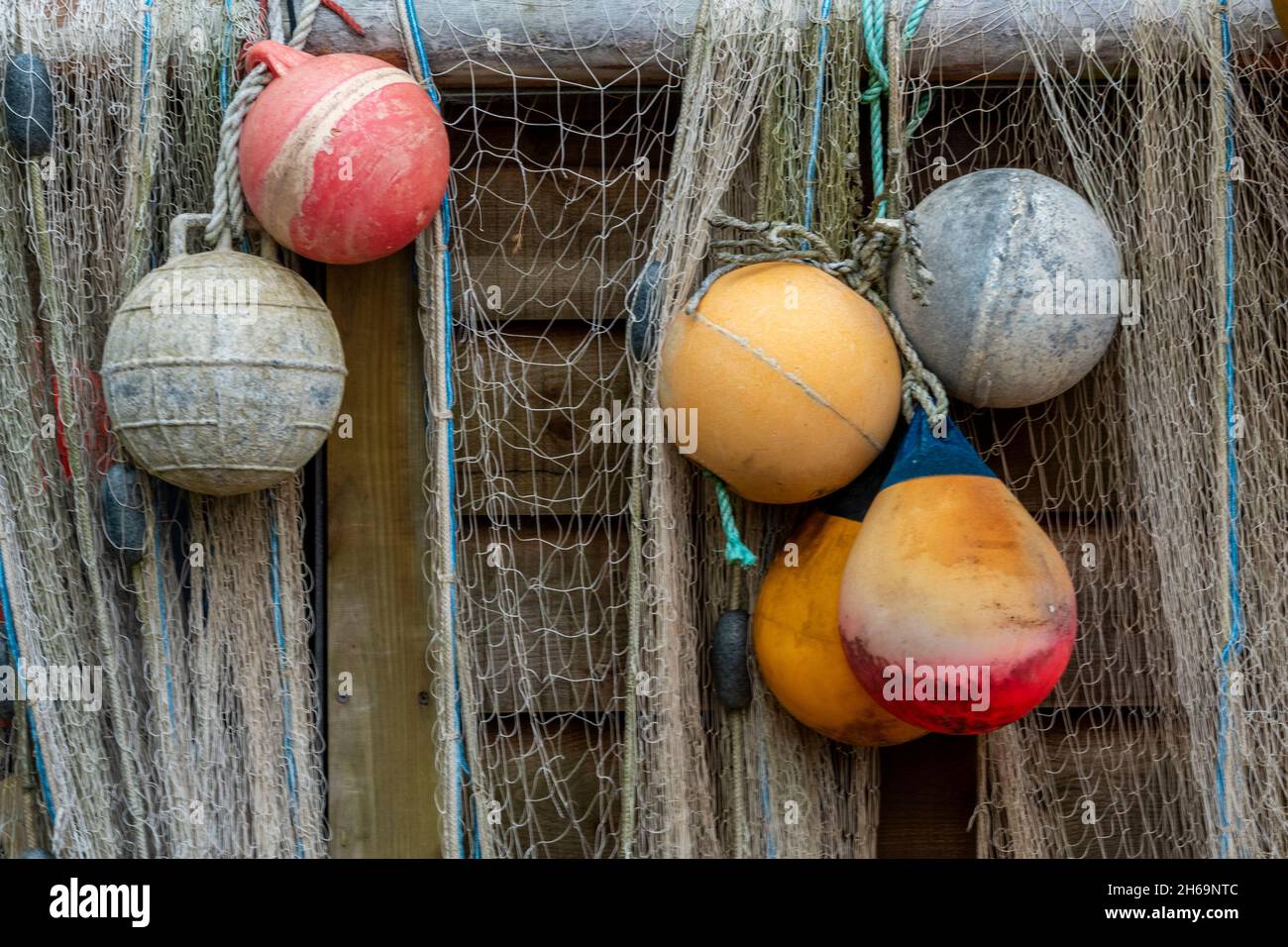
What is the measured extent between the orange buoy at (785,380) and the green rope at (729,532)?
7 cm

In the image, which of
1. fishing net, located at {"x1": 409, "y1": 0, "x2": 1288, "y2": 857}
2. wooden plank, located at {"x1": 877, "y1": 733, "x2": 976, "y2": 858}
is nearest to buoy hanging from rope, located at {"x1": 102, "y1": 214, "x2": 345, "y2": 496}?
fishing net, located at {"x1": 409, "y1": 0, "x2": 1288, "y2": 857}

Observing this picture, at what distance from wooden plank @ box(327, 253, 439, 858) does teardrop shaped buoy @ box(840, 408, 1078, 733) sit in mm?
855

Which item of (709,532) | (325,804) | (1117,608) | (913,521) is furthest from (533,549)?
(1117,608)

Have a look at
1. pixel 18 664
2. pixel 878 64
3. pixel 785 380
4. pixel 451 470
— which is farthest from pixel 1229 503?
pixel 18 664

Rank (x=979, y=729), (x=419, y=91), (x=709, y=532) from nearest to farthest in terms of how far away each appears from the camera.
Result: (x=979, y=729) → (x=419, y=91) → (x=709, y=532)

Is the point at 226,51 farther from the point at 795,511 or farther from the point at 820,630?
the point at 820,630

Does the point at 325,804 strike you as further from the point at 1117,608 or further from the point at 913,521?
the point at 1117,608

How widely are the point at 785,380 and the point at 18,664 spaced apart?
144cm

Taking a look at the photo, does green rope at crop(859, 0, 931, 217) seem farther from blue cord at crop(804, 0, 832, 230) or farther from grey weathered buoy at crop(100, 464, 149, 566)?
grey weathered buoy at crop(100, 464, 149, 566)


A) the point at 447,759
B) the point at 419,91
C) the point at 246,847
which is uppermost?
the point at 419,91

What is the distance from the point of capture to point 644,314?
208 centimetres

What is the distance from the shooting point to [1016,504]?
76.5 inches

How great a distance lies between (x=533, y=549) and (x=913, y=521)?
758 millimetres

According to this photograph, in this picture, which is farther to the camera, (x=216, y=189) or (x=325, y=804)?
(x=325, y=804)
